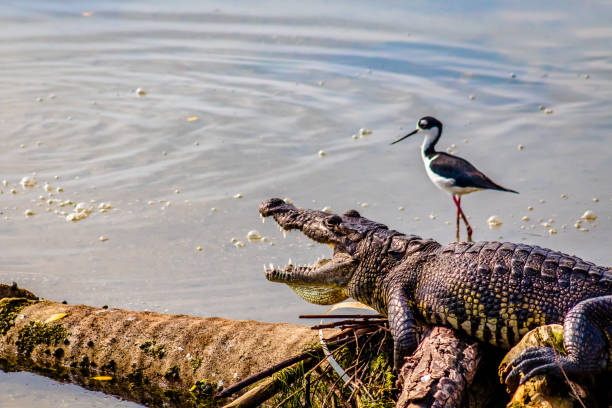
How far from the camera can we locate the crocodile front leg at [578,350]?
11.5 ft

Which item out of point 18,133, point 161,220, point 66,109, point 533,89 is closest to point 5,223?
point 161,220

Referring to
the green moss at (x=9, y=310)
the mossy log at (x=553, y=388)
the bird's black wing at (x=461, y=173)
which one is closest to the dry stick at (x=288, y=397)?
the mossy log at (x=553, y=388)

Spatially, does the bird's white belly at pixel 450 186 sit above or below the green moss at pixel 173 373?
above

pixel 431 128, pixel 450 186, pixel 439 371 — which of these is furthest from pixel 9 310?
pixel 431 128

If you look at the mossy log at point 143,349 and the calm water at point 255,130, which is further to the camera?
the calm water at point 255,130

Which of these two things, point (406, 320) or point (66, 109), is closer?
point (406, 320)

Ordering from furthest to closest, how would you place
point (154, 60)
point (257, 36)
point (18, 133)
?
1. point (257, 36)
2. point (154, 60)
3. point (18, 133)

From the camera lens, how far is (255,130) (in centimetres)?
1054

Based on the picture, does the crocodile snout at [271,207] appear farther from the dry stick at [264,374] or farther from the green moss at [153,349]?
the dry stick at [264,374]

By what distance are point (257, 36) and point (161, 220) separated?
7429mm

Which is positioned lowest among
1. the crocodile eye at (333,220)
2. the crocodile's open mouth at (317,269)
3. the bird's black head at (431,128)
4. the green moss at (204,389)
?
the green moss at (204,389)

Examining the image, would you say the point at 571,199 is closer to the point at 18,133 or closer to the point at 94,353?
the point at 94,353

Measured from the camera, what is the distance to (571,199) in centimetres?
818

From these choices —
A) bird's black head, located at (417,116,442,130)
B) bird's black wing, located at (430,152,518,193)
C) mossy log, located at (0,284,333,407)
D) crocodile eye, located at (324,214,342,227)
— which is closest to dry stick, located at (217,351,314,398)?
mossy log, located at (0,284,333,407)
